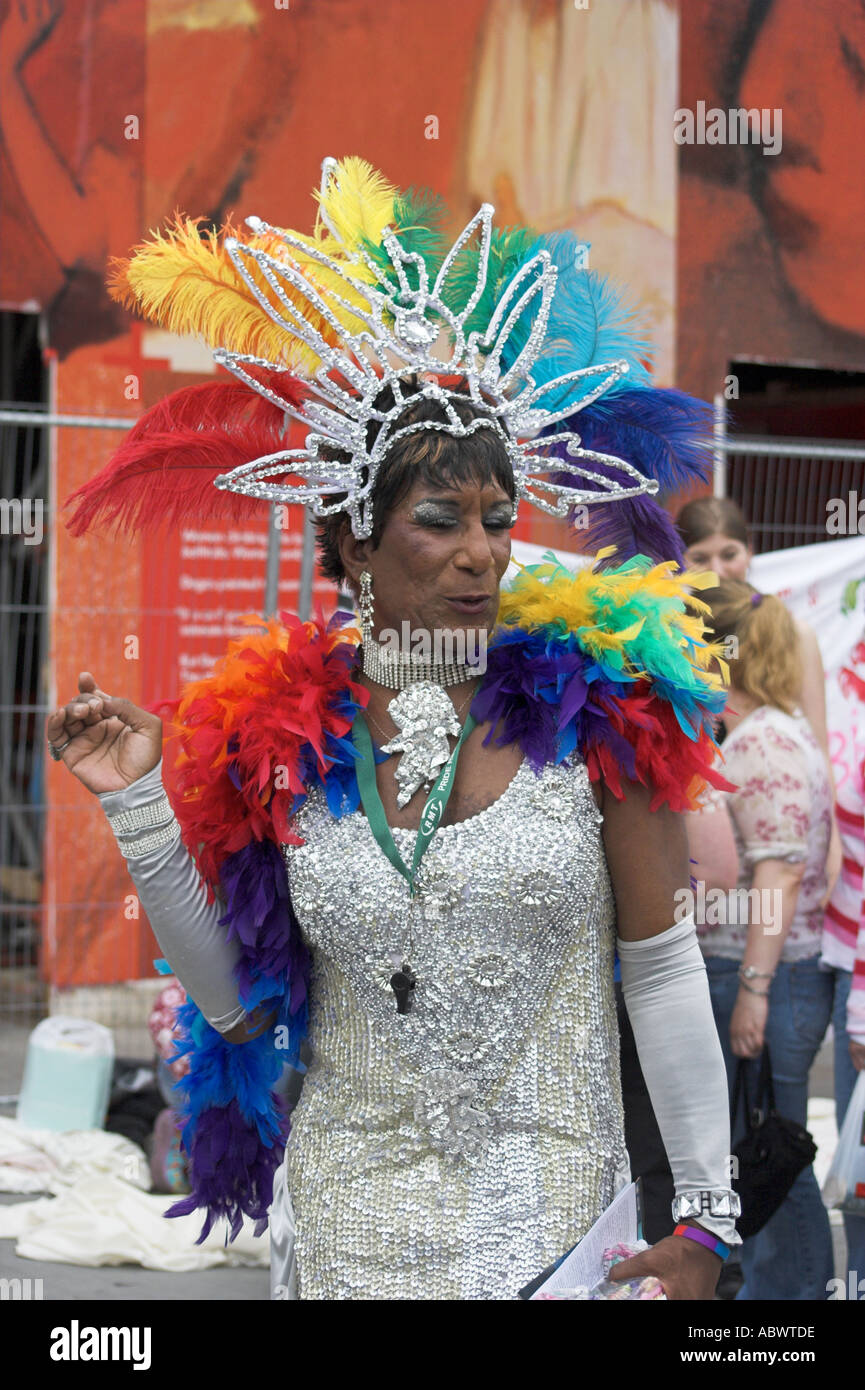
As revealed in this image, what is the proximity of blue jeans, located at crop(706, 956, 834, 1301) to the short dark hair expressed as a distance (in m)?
2.23

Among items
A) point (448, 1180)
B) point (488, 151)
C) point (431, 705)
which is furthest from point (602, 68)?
point (448, 1180)

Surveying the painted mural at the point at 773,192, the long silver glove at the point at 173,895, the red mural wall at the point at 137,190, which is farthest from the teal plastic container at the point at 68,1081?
the painted mural at the point at 773,192

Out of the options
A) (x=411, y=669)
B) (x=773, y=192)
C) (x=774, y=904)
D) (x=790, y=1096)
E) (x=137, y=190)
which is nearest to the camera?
(x=411, y=669)

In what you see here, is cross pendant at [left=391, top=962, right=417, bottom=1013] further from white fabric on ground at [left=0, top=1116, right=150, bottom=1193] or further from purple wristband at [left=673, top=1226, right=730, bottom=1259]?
white fabric on ground at [left=0, top=1116, right=150, bottom=1193]

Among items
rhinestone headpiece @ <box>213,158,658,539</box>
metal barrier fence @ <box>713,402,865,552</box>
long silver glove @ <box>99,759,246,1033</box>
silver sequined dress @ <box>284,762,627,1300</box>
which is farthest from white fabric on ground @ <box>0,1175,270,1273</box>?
metal barrier fence @ <box>713,402,865,552</box>

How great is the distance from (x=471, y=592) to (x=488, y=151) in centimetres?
625

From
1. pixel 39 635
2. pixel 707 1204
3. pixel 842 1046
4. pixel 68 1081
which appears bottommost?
pixel 68 1081

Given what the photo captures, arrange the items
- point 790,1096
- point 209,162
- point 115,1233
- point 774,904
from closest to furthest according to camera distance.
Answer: point 774,904 → point 790,1096 → point 115,1233 → point 209,162

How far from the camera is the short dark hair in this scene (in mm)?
2328

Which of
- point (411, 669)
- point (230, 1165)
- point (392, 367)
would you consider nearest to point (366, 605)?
point (411, 669)

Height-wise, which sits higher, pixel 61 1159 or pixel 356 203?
pixel 356 203

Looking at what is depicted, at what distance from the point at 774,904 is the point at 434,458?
222cm

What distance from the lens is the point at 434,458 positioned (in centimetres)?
233

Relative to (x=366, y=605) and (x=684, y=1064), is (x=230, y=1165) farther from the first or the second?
(x=366, y=605)
